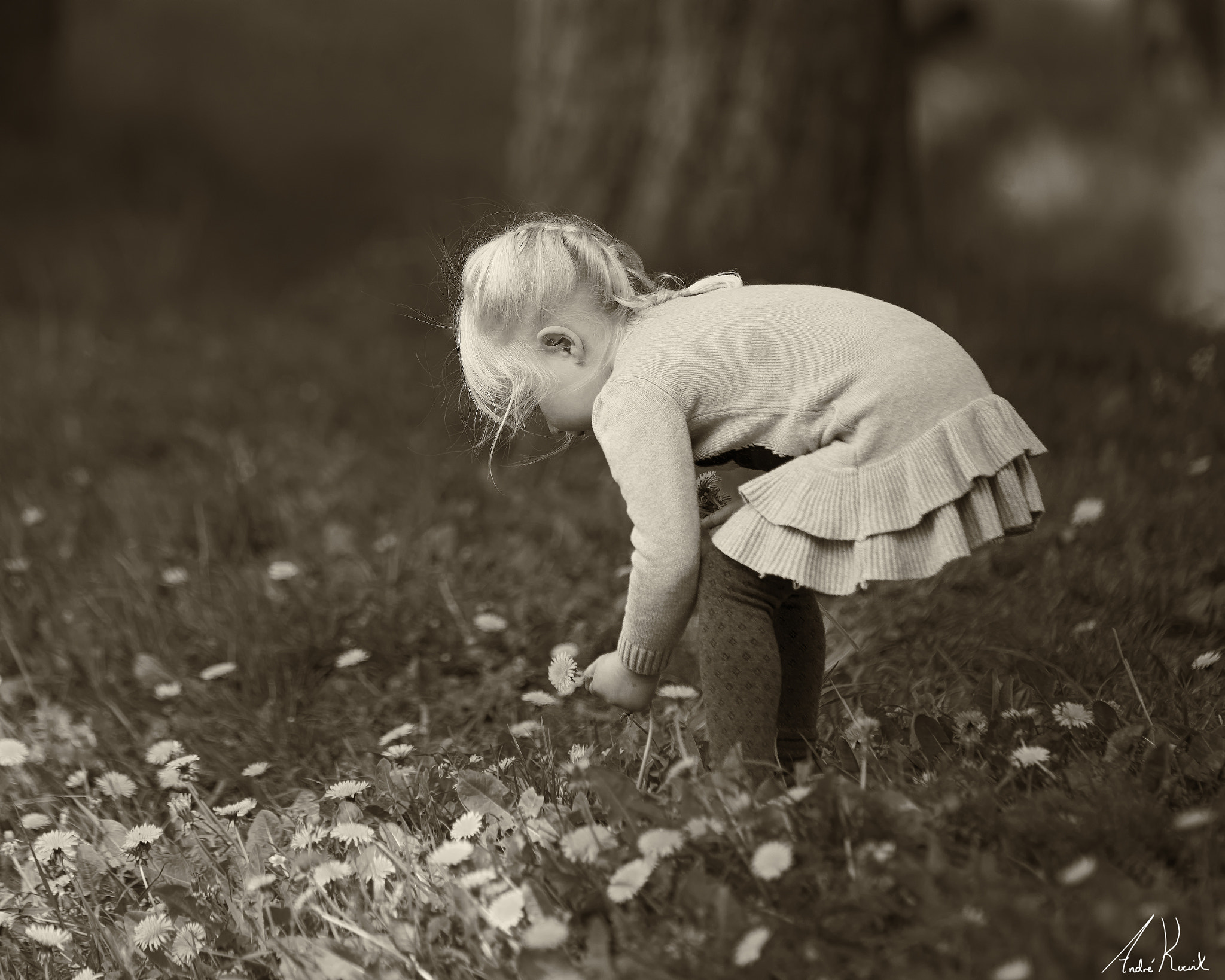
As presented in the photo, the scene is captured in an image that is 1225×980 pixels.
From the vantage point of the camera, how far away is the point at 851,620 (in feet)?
8.78

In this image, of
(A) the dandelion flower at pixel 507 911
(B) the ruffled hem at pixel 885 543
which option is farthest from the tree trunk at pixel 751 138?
(A) the dandelion flower at pixel 507 911

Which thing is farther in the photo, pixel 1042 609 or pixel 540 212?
pixel 1042 609

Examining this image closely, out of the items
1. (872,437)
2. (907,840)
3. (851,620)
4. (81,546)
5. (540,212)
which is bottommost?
(81,546)

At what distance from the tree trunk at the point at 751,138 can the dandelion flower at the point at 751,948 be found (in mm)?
2943

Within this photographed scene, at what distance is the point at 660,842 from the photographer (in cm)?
161

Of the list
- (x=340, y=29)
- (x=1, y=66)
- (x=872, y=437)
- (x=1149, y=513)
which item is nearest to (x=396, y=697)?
(x=872, y=437)

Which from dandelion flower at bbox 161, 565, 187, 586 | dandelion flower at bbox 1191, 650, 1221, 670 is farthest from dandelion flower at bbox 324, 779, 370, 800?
dandelion flower at bbox 1191, 650, 1221, 670

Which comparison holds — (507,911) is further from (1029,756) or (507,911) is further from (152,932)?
(1029,756)

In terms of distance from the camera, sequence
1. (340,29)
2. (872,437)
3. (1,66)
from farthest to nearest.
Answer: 1. (340,29)
2. (1,66)
3. (872,437)

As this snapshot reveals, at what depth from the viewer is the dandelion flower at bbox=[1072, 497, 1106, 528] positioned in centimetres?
278

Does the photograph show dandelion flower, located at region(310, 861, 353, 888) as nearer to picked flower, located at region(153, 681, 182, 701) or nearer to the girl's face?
the girl's face

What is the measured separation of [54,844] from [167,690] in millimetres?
531

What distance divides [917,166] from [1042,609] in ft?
7.93

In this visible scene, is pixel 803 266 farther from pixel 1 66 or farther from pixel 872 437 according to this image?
pixel 1 66
